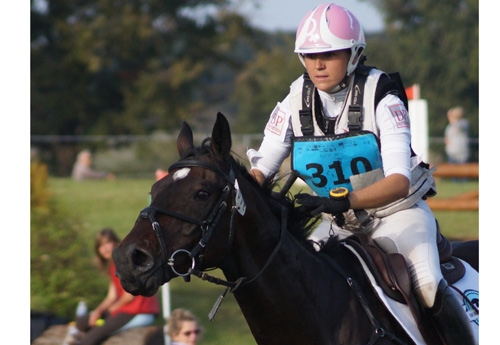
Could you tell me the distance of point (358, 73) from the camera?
441cm

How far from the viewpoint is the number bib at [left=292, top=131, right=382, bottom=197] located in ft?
14.1

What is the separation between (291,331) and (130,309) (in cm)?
434

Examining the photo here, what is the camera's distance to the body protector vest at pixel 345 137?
429 centimetres

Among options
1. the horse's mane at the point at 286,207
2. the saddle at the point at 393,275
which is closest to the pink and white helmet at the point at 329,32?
the horse's mane at the point at 286,207

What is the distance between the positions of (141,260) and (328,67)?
1520 mm

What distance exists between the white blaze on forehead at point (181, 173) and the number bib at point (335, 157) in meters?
0.82

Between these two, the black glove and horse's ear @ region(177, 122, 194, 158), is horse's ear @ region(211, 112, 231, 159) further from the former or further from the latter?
the black glove

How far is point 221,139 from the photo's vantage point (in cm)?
374

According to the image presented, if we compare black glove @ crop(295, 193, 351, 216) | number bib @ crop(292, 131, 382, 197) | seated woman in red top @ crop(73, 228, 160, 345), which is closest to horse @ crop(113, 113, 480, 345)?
black glove @ crop(295, 193, 351, 216)

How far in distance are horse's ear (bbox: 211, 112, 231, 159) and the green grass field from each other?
20.4 feet

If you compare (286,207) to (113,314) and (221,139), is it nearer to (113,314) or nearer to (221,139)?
(221,139)

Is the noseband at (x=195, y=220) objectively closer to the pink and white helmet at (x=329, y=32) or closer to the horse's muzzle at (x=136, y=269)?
the horse's muzzle at (x=136, y=269)

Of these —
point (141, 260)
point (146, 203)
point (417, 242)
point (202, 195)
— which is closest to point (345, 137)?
point (417, 242)
